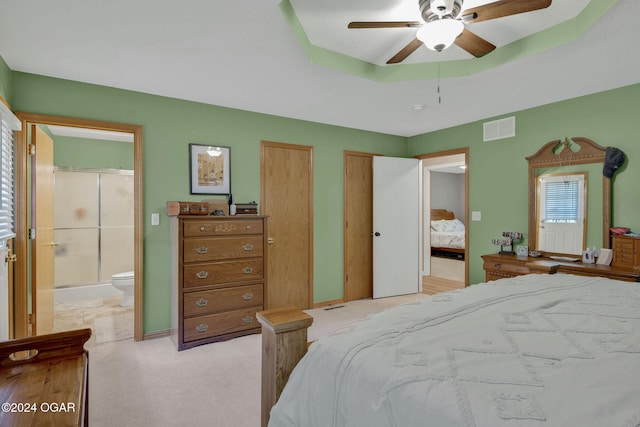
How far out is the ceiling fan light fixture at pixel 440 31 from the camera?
1.68 meters

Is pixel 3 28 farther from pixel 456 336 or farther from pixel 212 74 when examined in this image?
pixel 456 336

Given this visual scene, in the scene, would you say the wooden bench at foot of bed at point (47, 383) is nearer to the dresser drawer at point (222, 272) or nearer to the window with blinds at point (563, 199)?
the dresser drawer at point (222, 272)

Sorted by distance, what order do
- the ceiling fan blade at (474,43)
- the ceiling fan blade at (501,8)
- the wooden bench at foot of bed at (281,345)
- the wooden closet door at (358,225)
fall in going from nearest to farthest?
the wooden bench at foot of bed at (281,345) < the ceiling fan blade at (501,8) < the ceiling fan blade at (474,43) < the wooden closet door at (358,225)

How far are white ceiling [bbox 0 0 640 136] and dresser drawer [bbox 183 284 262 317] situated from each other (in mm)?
1880

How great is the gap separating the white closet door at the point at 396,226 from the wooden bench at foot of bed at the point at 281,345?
11.2ft

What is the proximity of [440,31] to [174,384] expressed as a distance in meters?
2.82

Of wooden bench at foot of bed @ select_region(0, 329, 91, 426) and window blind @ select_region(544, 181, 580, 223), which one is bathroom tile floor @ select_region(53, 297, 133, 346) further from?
window blind @ select_region(544, 181, 580, 223)

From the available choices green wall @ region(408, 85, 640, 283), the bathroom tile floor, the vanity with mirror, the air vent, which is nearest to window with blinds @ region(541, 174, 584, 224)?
the vanity with mirror

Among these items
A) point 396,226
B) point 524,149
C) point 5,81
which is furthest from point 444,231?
point 5,81

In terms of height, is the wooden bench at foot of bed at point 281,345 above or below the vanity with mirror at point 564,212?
below

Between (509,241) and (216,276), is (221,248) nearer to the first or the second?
(216,276)

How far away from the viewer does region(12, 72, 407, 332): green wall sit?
9.61ft

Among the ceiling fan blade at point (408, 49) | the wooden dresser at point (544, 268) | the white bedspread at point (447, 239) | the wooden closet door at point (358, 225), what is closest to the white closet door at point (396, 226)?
the wooden closet door at point (358, 225)

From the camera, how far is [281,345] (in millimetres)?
1280
